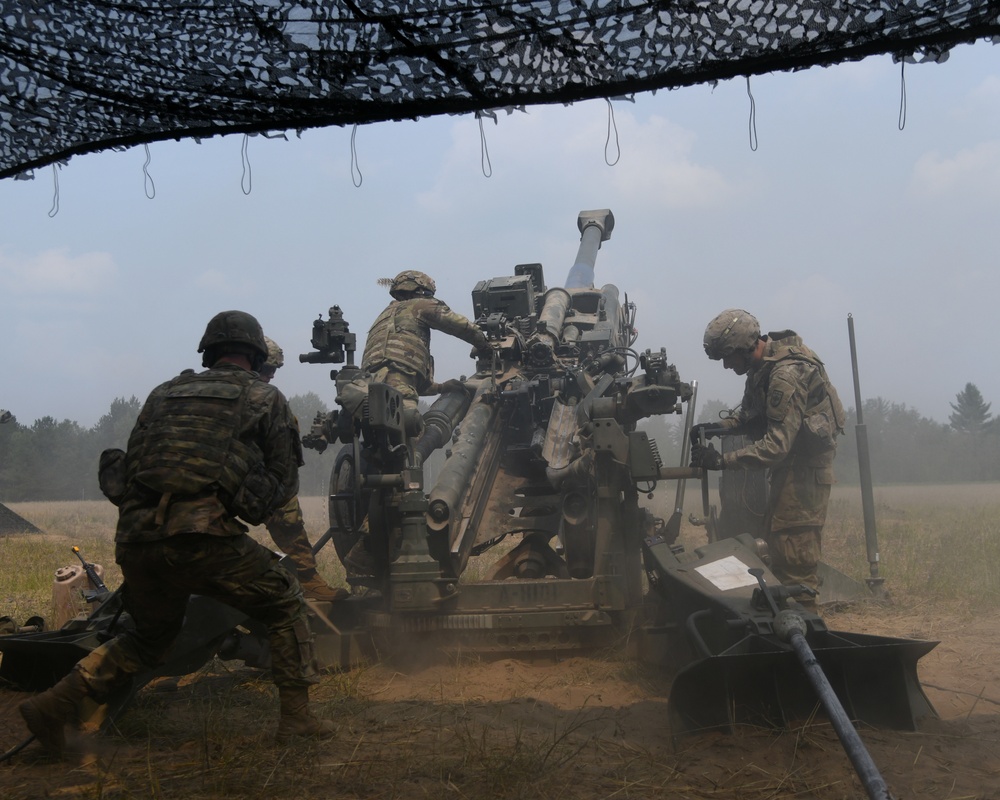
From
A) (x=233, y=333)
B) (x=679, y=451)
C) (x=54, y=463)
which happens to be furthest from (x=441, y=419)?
(x=54, y=463)

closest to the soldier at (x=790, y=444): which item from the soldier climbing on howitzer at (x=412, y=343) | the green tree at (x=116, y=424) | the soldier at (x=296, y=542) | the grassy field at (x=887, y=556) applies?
the grassy field at (x=887, y=556)

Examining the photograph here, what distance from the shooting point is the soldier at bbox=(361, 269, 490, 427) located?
7988mm

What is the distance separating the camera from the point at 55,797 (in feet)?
11.0

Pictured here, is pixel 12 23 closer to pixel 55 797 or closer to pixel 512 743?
pixel 55 797

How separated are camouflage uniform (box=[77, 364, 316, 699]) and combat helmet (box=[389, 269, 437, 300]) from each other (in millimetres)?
4479

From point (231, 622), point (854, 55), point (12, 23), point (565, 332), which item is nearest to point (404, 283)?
point (565, 332)

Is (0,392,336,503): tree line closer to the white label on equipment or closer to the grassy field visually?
the grassy field

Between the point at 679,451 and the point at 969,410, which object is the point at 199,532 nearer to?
the point at 679,451

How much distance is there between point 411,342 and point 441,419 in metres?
1.13

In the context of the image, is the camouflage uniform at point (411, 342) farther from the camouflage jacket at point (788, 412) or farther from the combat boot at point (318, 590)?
the camouflage jacket at point (788, 412)

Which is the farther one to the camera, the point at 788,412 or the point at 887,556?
the point at 887,556

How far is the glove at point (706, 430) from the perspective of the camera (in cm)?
666

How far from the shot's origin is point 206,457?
3.86m

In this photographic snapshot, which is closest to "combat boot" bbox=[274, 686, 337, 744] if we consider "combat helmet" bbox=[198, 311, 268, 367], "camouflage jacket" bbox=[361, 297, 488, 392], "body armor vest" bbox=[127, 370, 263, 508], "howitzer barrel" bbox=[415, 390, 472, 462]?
"body armor vest" bbox=[127, 370, 263, 508]
